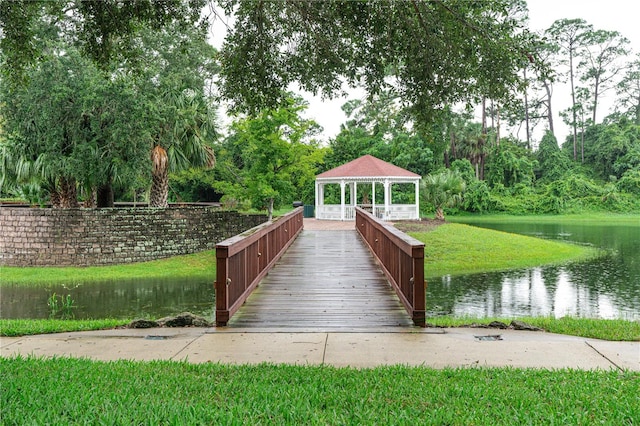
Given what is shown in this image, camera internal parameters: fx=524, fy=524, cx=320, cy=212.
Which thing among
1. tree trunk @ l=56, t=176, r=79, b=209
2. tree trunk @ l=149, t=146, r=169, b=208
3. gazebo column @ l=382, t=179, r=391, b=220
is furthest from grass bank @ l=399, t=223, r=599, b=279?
tree trunk @ l=56, t=176, r=79, b=209

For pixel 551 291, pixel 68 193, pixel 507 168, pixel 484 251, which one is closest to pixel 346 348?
pixel 551 291

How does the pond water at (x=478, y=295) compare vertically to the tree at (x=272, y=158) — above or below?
below

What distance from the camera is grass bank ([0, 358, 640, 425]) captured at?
320cm

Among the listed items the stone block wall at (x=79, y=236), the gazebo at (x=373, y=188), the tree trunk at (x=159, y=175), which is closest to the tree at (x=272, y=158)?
the tree trunk at (x=159, y=175)

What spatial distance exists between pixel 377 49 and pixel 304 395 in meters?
5.58

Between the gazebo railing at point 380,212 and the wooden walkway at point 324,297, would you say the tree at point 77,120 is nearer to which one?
the wooden walkway at point 324,297

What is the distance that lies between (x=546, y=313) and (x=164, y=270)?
12.7m

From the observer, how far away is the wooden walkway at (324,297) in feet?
21.0

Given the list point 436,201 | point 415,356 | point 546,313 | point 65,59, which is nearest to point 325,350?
point 415,356

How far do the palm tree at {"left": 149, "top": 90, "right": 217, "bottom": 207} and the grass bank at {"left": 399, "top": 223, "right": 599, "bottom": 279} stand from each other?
31.8 ft

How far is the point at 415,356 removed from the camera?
4.90 m

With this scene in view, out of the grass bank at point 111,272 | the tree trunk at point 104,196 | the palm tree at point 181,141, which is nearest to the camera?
the grass bank at point 111,272

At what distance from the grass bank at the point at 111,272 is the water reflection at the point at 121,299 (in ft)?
3.20

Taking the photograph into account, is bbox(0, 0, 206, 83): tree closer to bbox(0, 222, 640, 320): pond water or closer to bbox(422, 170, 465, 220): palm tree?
bbox(0, 222, 640, 320): pond water
